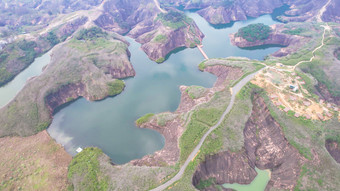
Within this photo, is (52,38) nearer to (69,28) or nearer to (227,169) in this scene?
(69,28)

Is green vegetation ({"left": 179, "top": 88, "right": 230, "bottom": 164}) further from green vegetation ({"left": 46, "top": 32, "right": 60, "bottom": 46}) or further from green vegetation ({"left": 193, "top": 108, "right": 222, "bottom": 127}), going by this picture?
green vegetation ({"left": 46, "top": 32, "right": 60, "bottom": 46})

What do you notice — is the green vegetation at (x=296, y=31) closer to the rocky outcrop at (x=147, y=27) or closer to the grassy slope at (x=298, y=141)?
the rocky outcrop at (x=147, y=27)

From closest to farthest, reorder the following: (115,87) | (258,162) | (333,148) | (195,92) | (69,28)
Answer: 1. (333,148)
2. (258,162)
3. (195,92)
4. (115,87)
5. (69,28)

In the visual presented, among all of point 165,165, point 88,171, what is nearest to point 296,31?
point 165,165

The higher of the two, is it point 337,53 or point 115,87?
point 115,87

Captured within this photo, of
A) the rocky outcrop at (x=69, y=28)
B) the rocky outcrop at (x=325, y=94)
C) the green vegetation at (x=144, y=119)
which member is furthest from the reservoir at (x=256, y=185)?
the rocky outcrop at (x=69, y=28)

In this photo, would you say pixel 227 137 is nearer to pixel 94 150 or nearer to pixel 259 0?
pixel 94 150
